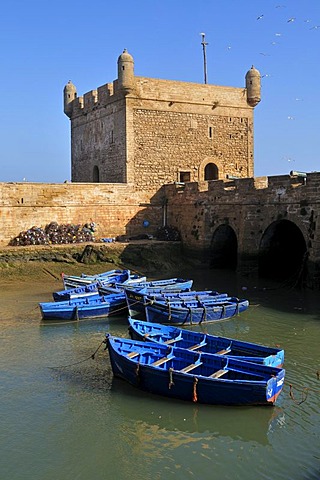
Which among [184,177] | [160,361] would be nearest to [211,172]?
[184,177]

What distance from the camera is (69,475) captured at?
24.2 ft

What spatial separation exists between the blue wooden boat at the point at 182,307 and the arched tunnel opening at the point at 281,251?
18.3 feet

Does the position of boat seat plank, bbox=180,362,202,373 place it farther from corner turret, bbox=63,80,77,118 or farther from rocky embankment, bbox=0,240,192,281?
corner turret, bbox=63,80,77,118

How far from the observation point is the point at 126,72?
2581 cm

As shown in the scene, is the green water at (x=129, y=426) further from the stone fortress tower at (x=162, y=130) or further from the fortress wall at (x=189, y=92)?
the fortress wall at (x=189, y=92)

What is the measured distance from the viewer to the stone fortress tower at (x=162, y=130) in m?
26.5

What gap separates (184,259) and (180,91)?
28.5 feet

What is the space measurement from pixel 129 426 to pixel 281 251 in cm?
1437

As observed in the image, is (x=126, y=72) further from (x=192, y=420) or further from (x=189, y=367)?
(x=192, y=420)

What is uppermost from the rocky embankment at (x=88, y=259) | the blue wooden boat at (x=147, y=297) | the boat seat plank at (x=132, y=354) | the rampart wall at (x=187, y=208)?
the rampart wall at (x=187, y=208)

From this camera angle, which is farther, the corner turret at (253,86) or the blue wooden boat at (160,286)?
the corner turret at (253,86)

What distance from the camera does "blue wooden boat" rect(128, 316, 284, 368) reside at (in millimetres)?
10203

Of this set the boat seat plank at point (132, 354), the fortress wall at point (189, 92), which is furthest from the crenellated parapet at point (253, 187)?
the boat seat plank at point (132, 354)

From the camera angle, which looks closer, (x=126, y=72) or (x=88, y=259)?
(x=88, y=259)
